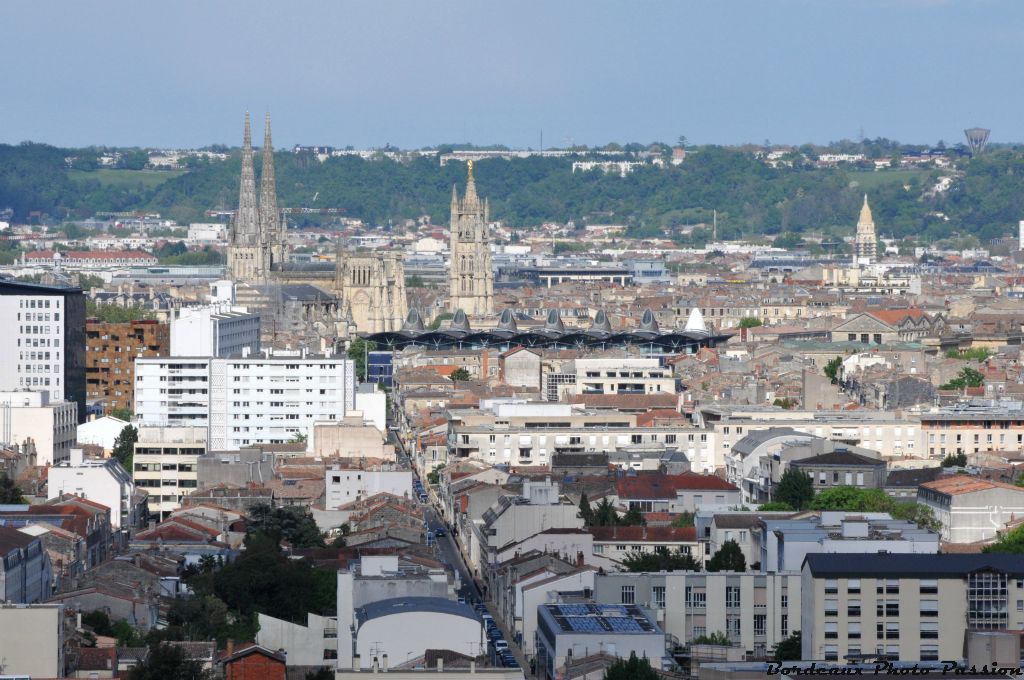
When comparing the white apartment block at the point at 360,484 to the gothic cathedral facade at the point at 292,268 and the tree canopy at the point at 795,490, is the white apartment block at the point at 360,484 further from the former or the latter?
the gothic cathedral facade at the point at 292,268

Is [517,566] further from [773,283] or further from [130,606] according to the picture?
[773,283]

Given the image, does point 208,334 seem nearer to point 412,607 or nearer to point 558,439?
point 558,439

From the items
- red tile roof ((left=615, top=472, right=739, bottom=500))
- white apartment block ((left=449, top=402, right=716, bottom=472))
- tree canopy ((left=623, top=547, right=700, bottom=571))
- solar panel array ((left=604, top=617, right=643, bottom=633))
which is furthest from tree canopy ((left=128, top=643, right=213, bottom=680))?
white apartment block ((left=449, top=402, right=716, bottom=472))

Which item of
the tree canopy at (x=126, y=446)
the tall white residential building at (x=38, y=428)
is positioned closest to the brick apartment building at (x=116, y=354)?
the tree canopy at (x=126, y=446)

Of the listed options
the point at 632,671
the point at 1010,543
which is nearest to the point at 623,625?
the point at 632,671

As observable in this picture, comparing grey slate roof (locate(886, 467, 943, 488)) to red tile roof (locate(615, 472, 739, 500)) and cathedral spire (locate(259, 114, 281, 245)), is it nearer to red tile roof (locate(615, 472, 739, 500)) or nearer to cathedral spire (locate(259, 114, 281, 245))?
red tile roof (locate(615, 472, 739, 500))

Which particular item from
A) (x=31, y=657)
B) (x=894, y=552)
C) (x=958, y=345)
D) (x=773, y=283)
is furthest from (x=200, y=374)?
(x=773, y=283)
